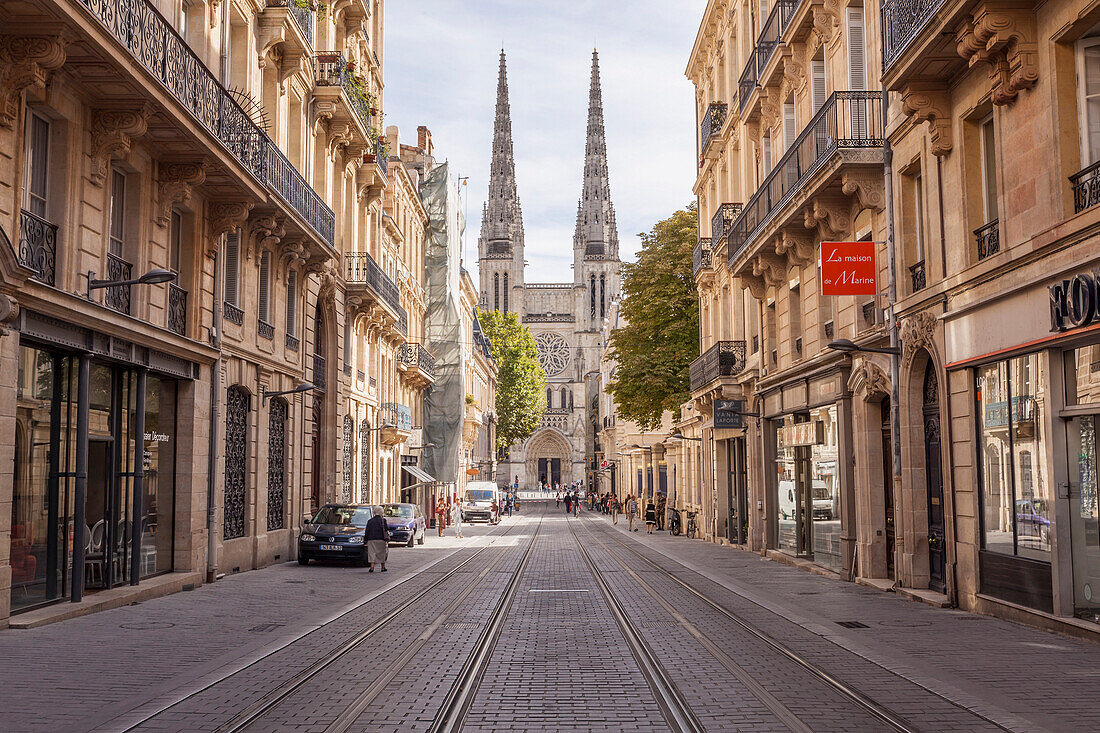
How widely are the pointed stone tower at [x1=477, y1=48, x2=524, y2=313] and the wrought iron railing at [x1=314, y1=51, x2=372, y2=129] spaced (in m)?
108

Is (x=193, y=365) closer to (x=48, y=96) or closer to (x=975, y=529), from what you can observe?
(x=48, y=96)

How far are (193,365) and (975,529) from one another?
1278 cm

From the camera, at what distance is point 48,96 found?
499 inches

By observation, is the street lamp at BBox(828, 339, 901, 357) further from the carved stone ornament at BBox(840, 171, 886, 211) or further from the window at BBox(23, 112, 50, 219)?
the window at BBox(23, 112, 50, 219)

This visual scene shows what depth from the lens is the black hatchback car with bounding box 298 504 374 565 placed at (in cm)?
2262

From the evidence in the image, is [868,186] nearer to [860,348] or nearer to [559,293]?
[860,348]

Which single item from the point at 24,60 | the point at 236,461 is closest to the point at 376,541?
the point at 236,461

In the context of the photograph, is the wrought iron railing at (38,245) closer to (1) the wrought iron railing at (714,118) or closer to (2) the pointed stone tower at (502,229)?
(1) the wrought iron railing at (714,118)

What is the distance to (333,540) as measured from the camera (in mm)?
22656

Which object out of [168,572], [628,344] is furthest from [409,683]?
[628,344]

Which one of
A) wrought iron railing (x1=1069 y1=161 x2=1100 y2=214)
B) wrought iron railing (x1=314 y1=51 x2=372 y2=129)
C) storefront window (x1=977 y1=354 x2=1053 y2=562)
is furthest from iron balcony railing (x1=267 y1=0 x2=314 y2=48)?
wrought iron railing (x1=1069 y1=161 x2=1100 y2=214)

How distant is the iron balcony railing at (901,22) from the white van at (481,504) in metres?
38.3

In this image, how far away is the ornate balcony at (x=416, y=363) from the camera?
4312 centimetres

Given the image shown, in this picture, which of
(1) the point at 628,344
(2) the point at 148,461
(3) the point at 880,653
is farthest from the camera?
(1) the point at 628,344
